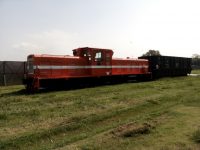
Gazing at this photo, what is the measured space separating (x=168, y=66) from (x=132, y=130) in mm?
29596

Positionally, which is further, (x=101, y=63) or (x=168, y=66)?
(x=168, y=66)

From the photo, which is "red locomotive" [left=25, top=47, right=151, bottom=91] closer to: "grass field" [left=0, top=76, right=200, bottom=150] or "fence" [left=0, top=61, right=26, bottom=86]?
"grass field" [left=0, top=76, right=200, bottom=150]

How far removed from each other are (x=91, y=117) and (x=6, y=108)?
14.6ft

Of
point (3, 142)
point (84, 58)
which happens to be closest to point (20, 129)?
point (3, 142)

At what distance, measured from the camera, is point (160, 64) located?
35781 millimetres

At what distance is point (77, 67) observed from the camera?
23797mm

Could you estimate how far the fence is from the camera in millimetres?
29978

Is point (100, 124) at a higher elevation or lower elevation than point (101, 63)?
lower

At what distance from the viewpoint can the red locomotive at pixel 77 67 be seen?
69.4 ft

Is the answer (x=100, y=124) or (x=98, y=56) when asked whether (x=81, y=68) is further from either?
(x=100, y=124)

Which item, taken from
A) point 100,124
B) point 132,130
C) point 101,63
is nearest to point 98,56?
point 101,63

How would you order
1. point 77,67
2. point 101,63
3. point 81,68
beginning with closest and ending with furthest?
1. point 77,67
2. point 81,68
3. point 101,63

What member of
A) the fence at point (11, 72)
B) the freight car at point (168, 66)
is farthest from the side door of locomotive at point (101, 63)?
the freight car at point (168, 66)

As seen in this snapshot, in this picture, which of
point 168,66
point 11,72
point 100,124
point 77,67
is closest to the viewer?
point 100,124
